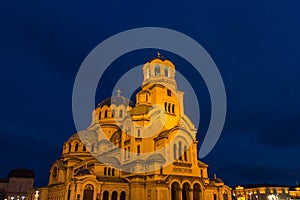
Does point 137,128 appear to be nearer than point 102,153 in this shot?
Yes

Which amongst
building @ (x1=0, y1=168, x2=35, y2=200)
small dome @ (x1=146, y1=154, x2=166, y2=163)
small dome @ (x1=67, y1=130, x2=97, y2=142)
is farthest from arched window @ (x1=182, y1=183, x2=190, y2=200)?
building @ (x1=0, y1=168, x2=35, y2=200)

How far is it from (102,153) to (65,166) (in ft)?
20.6

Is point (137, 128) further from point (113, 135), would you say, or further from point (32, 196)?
point (32, 196)

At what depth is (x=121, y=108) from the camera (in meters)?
50.1

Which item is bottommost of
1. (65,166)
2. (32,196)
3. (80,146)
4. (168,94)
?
(32,196)

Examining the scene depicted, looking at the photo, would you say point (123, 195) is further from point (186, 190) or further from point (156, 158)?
point (186, 190)

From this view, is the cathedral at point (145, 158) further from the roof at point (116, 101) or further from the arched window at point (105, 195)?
the roof at point (116, 101)

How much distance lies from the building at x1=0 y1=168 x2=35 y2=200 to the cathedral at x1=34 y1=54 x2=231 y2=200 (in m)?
33.8

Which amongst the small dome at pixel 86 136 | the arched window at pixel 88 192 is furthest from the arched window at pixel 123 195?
the small dome at pixel 86 136

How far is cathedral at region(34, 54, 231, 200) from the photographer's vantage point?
3269cm

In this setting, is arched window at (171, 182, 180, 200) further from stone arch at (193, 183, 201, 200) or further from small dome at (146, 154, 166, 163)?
small dome at (146, 154, 166, 163)

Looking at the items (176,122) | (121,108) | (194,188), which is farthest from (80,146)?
(194,188)

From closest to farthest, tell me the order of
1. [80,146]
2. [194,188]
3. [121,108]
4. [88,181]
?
[88,181] → [194,188] → [80,146] → [121,108]

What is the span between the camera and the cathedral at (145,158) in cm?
3269
